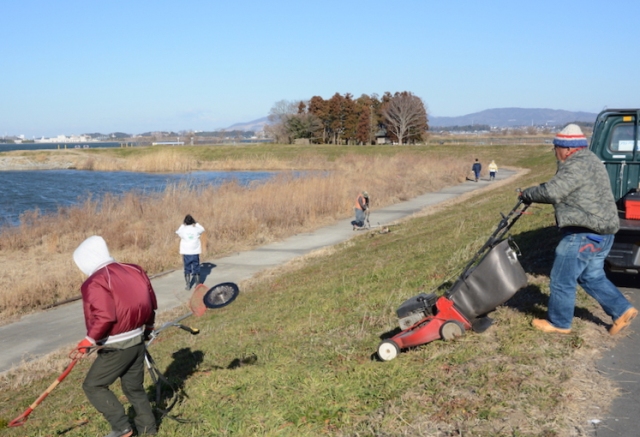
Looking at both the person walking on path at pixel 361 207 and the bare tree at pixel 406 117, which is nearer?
the person walking on path at pixel 361 207

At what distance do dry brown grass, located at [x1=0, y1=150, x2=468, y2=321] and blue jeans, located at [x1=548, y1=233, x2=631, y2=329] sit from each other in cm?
1128

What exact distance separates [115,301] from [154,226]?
17172 millimetres

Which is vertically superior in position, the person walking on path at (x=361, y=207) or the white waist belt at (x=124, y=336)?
the white waist belt at (x=124, y=336)

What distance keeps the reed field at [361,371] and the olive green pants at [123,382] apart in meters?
0.26

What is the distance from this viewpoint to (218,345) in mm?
8352

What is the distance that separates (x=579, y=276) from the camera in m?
5.90

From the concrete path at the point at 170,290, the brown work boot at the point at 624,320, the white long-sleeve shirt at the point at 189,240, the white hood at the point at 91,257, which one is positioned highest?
the white hood at the point at 91,257

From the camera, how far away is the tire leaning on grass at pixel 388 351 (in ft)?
19.0

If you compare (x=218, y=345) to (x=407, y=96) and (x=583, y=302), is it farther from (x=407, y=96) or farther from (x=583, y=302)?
(x=407, y=96)

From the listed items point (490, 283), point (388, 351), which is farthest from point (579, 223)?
point (388, 351)

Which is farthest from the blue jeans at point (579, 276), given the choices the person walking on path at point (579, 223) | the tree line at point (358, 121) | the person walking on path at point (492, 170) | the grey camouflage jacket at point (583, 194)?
the tree line at point (358, 121)

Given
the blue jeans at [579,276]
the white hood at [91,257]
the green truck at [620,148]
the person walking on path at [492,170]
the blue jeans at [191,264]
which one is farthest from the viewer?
the person walking on path at [492,170]

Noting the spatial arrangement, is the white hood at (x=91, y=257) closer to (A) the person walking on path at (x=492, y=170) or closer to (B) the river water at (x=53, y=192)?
(B) the river water at (x=53, y=192)

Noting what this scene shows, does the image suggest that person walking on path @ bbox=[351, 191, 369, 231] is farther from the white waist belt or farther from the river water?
the white waist belt
